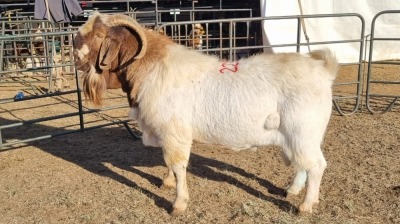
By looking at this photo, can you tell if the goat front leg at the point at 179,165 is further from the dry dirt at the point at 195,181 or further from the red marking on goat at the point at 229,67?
the red marking on goat at the point at 229,67

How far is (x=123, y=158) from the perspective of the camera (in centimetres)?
592

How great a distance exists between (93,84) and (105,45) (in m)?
0.41

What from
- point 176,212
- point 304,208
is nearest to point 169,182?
point 176,212

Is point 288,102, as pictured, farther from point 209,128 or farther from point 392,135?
point 392,135

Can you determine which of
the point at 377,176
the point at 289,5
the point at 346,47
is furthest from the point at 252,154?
the point at 346,47

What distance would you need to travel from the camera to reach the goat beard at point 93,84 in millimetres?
4320

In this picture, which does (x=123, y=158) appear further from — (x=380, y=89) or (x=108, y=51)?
(x=380, y=89)

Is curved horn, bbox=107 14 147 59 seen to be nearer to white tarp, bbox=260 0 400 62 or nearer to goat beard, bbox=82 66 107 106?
goat beard, bbox=82 66 107 106

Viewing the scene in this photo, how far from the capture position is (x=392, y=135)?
658cm

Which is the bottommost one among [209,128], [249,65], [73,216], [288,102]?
[73,216]

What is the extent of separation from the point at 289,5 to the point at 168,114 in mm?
8828

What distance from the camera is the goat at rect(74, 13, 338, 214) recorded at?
13.2 feet

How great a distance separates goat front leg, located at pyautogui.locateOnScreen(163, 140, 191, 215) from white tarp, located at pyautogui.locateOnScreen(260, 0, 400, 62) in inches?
316

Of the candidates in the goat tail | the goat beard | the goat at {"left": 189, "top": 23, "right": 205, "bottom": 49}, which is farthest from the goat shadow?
the goat at {"left": 189, "top": 23, "right": 205, "bottom": 49}
